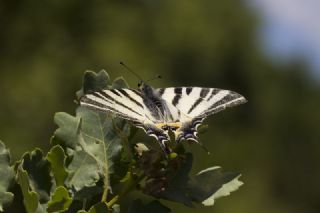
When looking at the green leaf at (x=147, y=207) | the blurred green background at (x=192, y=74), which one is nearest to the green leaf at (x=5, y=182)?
the green leaf at (x=147, y=207)

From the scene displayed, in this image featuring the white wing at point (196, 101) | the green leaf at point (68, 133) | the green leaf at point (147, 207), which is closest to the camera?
the green leaf at point (147, 207)

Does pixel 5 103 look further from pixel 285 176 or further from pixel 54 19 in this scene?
pixel 285 176

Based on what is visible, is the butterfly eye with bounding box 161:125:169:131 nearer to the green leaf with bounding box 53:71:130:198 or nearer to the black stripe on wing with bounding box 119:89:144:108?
the black stripe on wing with bounding box 119:89:144:108

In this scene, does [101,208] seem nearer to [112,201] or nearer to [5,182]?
[112,201]

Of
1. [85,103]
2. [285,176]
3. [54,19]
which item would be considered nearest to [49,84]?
[54,19]

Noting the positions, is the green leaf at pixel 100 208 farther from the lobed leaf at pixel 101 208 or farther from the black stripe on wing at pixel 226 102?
the black stripe on wing at pixel 226 102

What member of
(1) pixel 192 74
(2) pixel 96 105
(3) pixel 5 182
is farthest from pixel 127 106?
(1) pixel 192 74

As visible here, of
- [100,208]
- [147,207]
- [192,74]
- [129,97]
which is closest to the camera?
[100,208]

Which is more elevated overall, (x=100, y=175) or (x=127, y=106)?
(x=127, y=106)

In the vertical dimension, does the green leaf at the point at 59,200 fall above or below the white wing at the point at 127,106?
below
